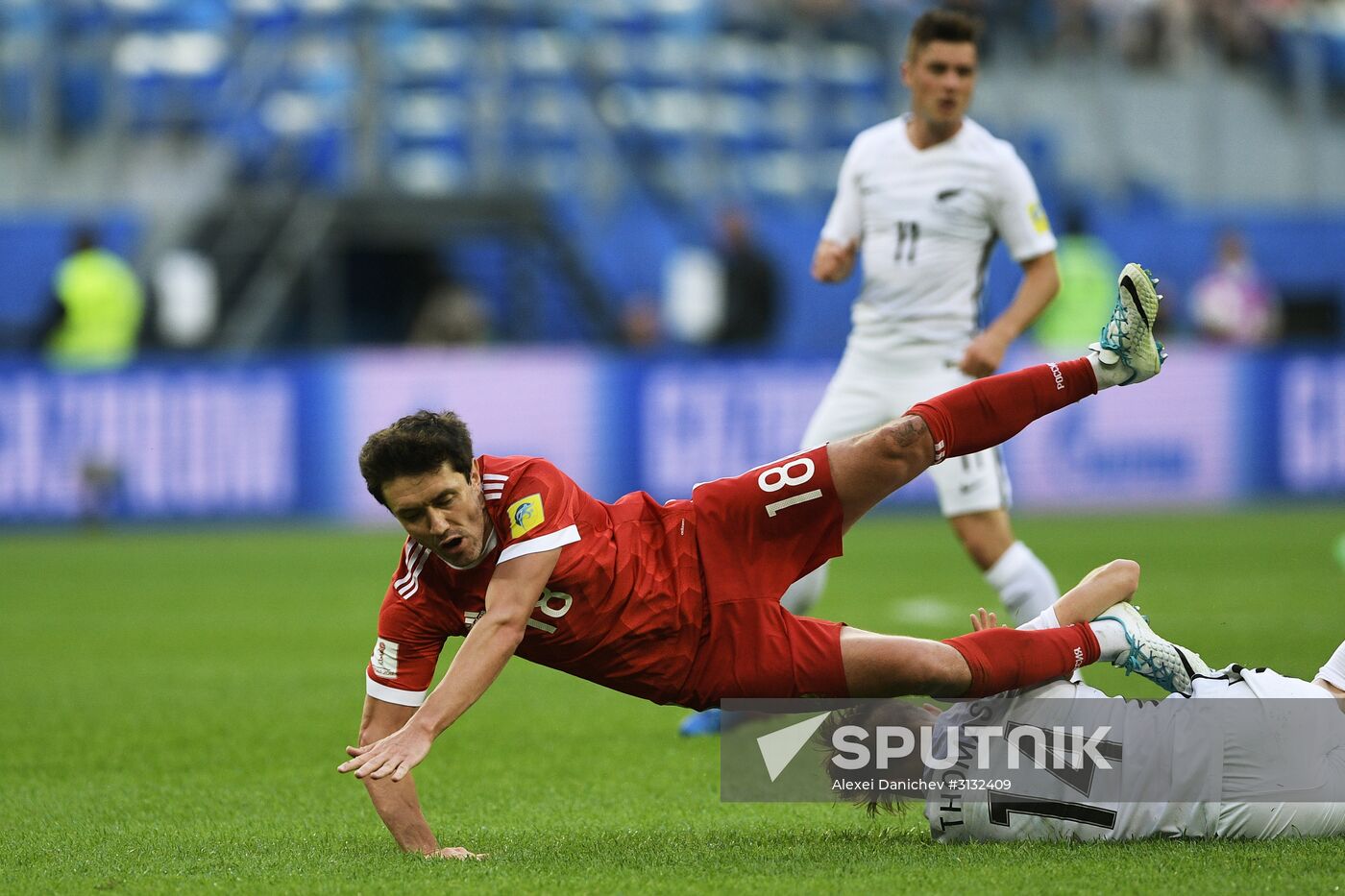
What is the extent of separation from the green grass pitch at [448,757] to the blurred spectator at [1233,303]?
16.8 ft

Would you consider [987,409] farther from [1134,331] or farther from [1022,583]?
[1022,583]

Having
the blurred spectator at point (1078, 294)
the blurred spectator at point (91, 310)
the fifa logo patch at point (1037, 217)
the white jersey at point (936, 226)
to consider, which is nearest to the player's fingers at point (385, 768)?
the white jersey at point (936, 226)

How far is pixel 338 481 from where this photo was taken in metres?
16.2

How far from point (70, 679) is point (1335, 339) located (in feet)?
48.7

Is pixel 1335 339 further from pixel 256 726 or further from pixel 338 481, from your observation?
pixel 256 726

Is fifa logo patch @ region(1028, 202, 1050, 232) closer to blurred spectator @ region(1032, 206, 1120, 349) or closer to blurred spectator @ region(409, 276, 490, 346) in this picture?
blurred spectator @ region(1032, 206, 1120, 349)

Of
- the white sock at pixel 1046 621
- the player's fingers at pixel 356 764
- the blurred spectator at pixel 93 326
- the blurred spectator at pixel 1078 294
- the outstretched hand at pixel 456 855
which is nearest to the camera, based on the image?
the player's fingers at pixel 356 764

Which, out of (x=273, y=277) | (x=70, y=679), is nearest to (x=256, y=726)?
(x=70, y=679)

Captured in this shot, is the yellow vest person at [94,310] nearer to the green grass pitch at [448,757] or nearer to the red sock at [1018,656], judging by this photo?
the green grass pitch at [448,757]

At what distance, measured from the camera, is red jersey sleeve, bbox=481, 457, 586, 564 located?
4539mm

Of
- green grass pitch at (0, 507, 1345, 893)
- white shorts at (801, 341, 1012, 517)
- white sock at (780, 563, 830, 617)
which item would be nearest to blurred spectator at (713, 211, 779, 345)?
green grass pitch at (0, 507, 1345, 893)

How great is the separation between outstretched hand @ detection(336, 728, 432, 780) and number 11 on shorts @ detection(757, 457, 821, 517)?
3.81 ft

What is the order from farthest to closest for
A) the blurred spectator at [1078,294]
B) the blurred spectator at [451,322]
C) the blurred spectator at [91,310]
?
the blurred spectator at [451,322] < the blurred spectator at [1078,294] < the blurred spectator at [91,310]

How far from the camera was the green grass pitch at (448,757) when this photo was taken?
438 cm
